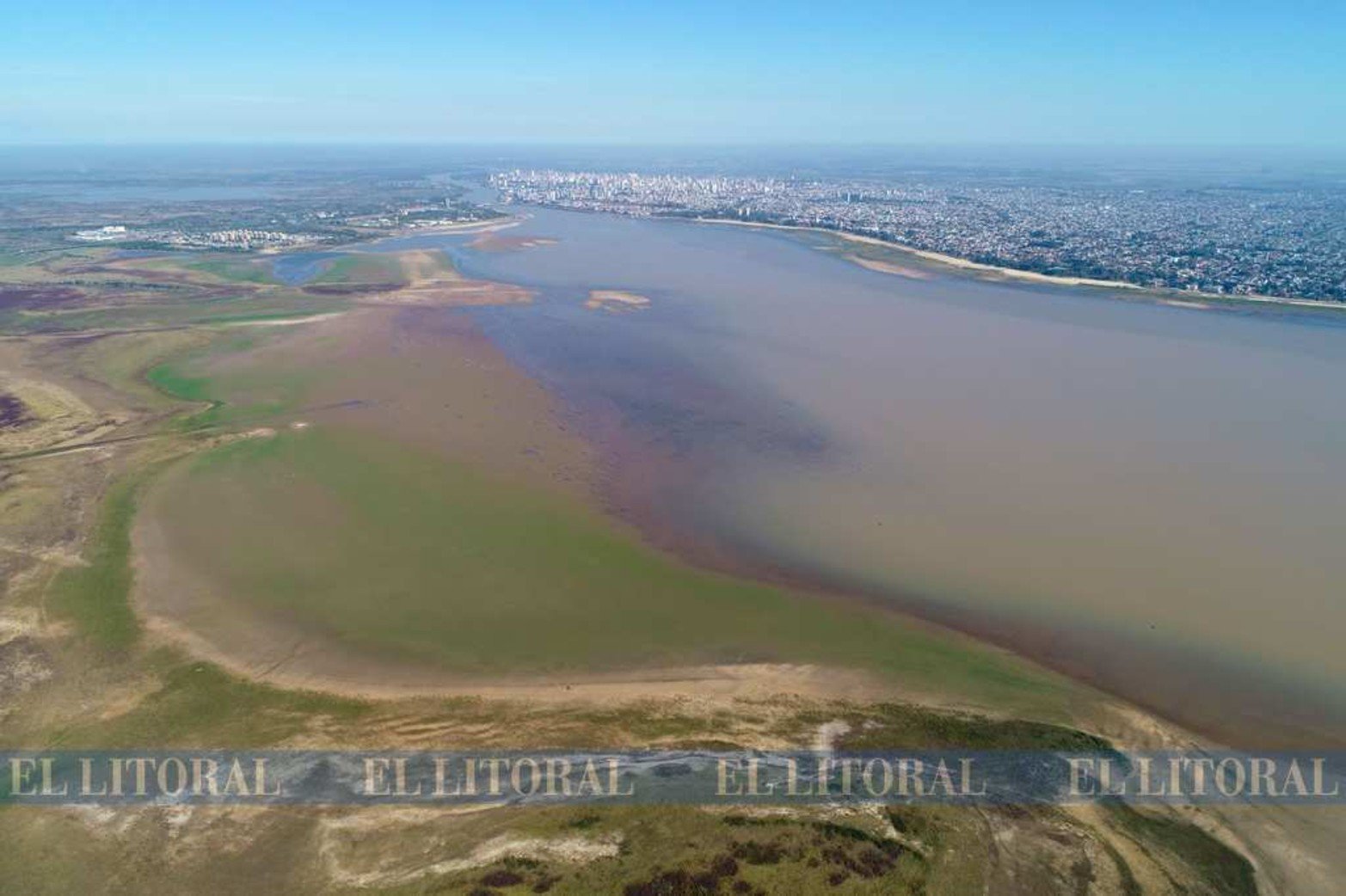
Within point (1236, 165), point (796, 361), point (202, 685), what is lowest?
point (202, 685)

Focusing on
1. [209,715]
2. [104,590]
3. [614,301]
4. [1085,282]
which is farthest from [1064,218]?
[209,715]

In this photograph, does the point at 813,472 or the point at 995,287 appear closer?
the point at 813,472

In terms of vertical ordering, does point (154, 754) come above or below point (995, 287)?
below

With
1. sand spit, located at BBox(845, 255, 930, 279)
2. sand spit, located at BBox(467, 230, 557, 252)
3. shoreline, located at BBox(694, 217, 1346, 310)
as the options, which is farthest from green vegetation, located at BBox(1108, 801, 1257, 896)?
sand spit, located at BBox(467, 230, 557, 252)

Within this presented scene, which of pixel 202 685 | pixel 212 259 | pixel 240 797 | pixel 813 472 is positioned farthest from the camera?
pixel 212 259

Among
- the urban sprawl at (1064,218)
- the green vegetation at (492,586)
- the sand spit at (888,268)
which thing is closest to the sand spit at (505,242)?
the urban sprawl at (1064,218)

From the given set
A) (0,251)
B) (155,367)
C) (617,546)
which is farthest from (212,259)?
(617,546)

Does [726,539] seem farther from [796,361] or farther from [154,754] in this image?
[796,361]

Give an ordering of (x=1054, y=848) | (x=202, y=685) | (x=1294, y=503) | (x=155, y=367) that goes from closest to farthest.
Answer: (x=1054, y=848), (x=202, y=685), (x=1294, y=503), (x=155, y=367)
